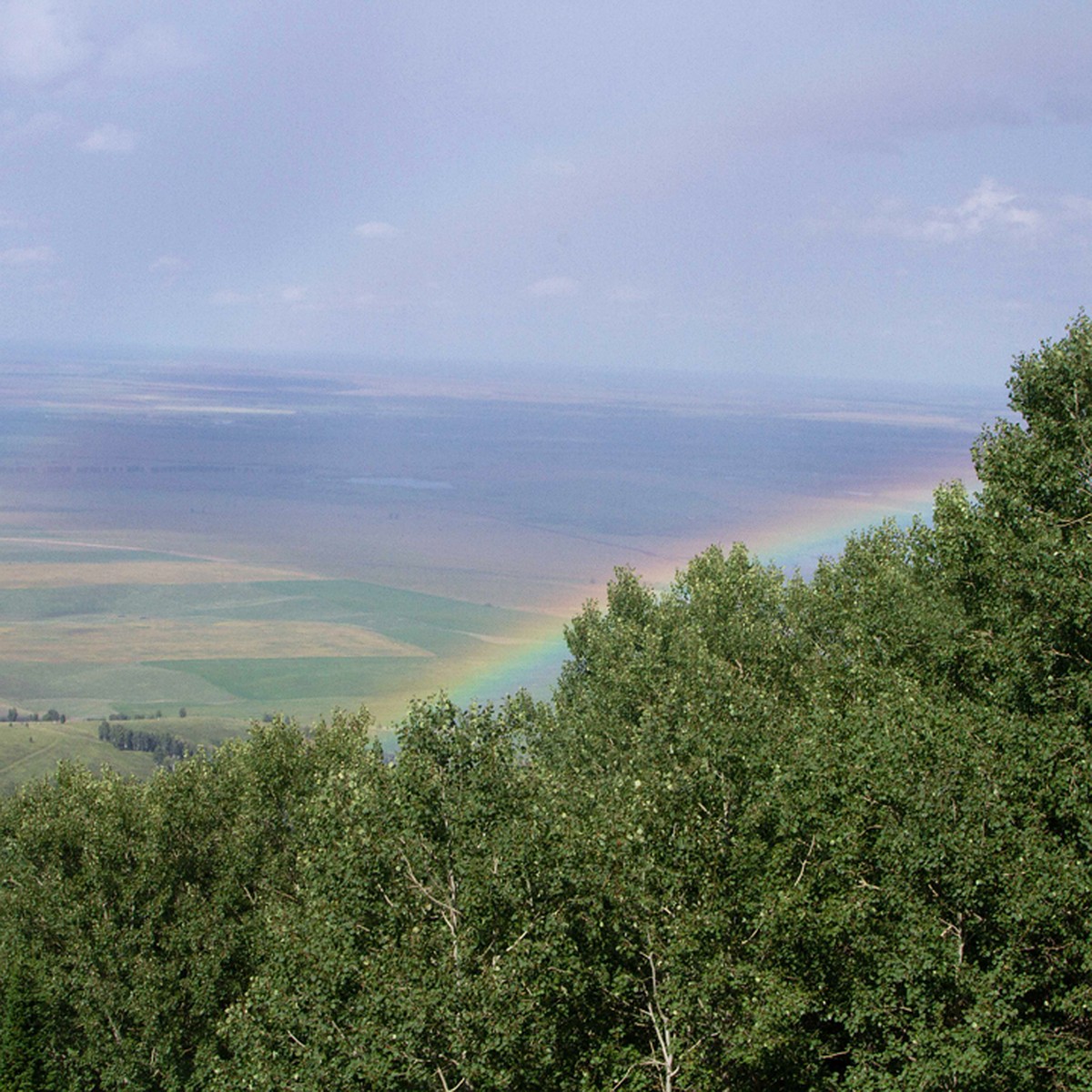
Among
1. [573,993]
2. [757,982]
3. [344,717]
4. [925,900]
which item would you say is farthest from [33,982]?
[925,900]

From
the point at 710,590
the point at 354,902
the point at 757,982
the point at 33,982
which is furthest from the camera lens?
the point at 710,590

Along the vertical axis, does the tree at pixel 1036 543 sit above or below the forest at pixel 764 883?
above

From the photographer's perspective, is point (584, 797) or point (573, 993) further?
point (584, 797)

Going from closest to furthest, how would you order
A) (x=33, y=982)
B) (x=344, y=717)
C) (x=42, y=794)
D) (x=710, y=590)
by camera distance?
1. (x=33, y=982)
2. (x=344, y=717)
3. (x=42, y=794)
4. (x=710, y=590)

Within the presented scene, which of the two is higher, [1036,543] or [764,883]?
[1036,543]

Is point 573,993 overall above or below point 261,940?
above

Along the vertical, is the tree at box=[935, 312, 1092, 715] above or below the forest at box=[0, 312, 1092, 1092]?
above

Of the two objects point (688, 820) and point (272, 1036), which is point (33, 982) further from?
point (688, 820)

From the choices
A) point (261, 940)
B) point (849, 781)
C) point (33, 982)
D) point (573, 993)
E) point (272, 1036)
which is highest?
point (849, 781)

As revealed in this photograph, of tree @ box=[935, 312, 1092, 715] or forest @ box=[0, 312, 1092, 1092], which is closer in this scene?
forest @ box=[0, 312, 1092, 1092]

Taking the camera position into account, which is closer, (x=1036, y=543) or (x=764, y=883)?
(x=764, y=883)

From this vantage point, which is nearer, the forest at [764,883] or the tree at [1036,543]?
the forest at [764,883]
